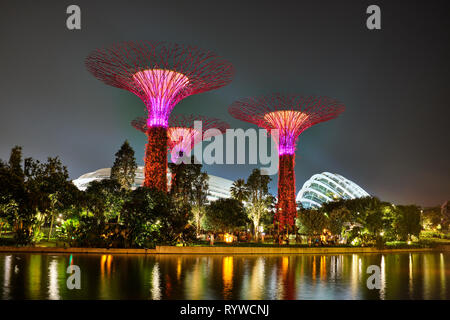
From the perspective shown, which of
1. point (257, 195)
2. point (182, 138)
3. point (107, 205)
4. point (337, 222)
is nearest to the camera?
point (107, 205)

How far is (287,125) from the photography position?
43.1m

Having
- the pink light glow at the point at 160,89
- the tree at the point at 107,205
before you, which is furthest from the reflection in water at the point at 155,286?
the pink light glow at the point at 160,89

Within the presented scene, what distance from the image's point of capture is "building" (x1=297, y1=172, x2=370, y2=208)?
9400cm

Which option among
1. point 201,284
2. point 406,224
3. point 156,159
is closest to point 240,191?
point 406,224

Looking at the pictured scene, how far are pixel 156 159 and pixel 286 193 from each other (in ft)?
50.5

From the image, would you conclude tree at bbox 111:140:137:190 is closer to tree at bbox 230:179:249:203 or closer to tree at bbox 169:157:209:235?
tree at bbox 169:157:209:235

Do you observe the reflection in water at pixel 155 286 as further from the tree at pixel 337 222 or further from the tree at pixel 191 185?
the tree at pixel 191 185

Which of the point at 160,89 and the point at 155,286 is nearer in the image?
the point at 155,286

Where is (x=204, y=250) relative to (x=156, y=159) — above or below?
below

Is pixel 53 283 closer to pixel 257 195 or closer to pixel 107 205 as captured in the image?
pixel 107 205

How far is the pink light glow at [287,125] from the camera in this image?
139 feet

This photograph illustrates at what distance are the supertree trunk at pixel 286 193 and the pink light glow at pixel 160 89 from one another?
1431 centimetres
